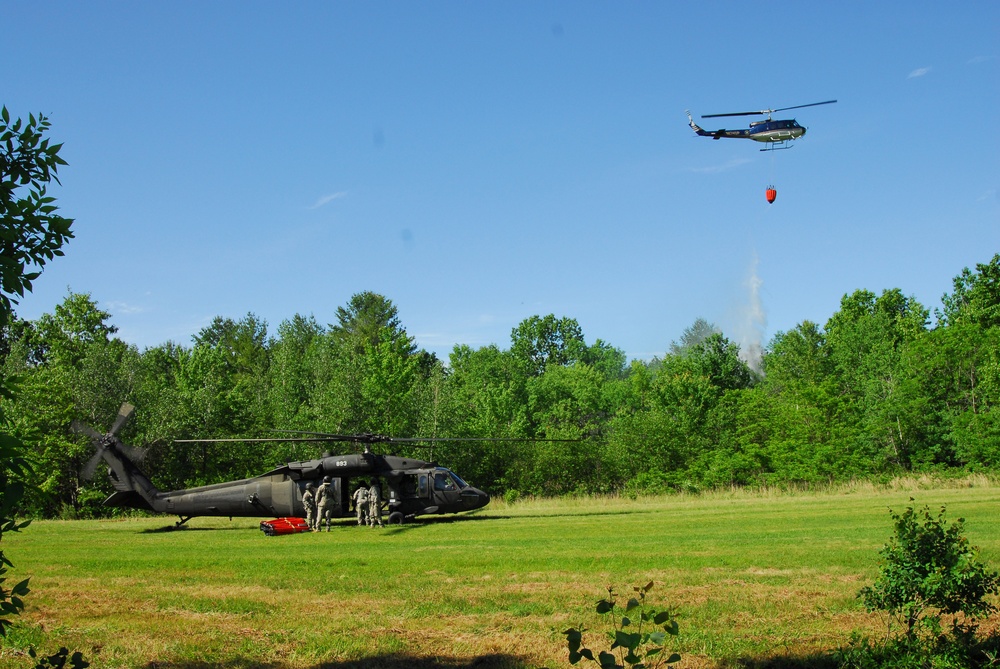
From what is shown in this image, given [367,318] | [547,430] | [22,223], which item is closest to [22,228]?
[22,223]

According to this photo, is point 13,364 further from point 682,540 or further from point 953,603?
point 953,603

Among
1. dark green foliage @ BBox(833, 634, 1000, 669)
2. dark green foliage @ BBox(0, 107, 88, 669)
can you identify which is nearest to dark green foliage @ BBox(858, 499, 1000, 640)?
dark green foliage @ BBox(833, 634, 1000, 669)

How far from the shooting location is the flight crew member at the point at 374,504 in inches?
995

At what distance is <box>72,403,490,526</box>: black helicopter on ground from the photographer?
84.3ft

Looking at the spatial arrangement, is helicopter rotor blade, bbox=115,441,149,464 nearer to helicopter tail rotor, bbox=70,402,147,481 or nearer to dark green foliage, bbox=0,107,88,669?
helicopter tail rotor, bbox=70,402,147,481

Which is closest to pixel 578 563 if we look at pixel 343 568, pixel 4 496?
pixel 343 568

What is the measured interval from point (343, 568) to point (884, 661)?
10022 mm

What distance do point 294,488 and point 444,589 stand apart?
14424mm

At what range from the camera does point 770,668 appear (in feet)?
26.3

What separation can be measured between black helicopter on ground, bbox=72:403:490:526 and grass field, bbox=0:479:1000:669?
2.33 meters

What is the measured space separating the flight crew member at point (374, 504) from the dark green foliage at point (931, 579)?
60.8 ft

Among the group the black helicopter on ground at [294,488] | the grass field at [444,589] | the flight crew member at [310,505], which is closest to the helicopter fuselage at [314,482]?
the black helicopter on ground at [294,488]

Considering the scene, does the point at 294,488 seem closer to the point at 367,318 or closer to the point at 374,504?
the point at 374,504

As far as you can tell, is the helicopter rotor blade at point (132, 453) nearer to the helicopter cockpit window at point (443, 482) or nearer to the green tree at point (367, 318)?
the helicopter cockpit window at point (443, 482)
